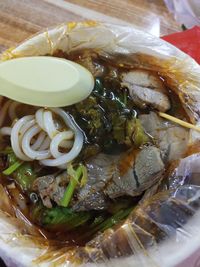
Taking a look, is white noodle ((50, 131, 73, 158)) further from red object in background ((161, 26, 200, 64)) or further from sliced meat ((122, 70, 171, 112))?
red object in background ((161, 26, 200, 64))

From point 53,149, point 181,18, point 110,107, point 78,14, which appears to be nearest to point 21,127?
point 53,149

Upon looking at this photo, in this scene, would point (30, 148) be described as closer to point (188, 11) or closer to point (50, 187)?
point (50, 187)

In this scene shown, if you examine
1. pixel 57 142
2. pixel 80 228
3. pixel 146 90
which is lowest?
pixel 80 228

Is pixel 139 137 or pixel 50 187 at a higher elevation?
pixel 139 137

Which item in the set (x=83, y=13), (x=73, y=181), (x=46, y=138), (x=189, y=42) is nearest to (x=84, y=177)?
(x=73, y=181)

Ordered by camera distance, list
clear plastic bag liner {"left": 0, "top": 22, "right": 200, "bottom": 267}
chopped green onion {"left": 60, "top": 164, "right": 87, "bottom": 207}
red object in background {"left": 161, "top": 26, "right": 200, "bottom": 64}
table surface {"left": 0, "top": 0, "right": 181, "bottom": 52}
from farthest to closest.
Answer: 1. table surface {"left": 0, "top": 0, "right": 181, "bottom": 52}
2. red object in background {"left": 161, "top": 26, "right": 200, "bottom": 64}
3. chopped green onion {"left": 60, "top": 164, "right": 87, "bottom": 207}
4. clear plastic bag liner {"left": 0, "top": 22, "right": 200, "bottom": 267}

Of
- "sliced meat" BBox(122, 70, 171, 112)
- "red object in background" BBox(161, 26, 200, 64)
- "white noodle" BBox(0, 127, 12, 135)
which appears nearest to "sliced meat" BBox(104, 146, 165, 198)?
"sliced meat" BBox(122, 70, 171, 112)
